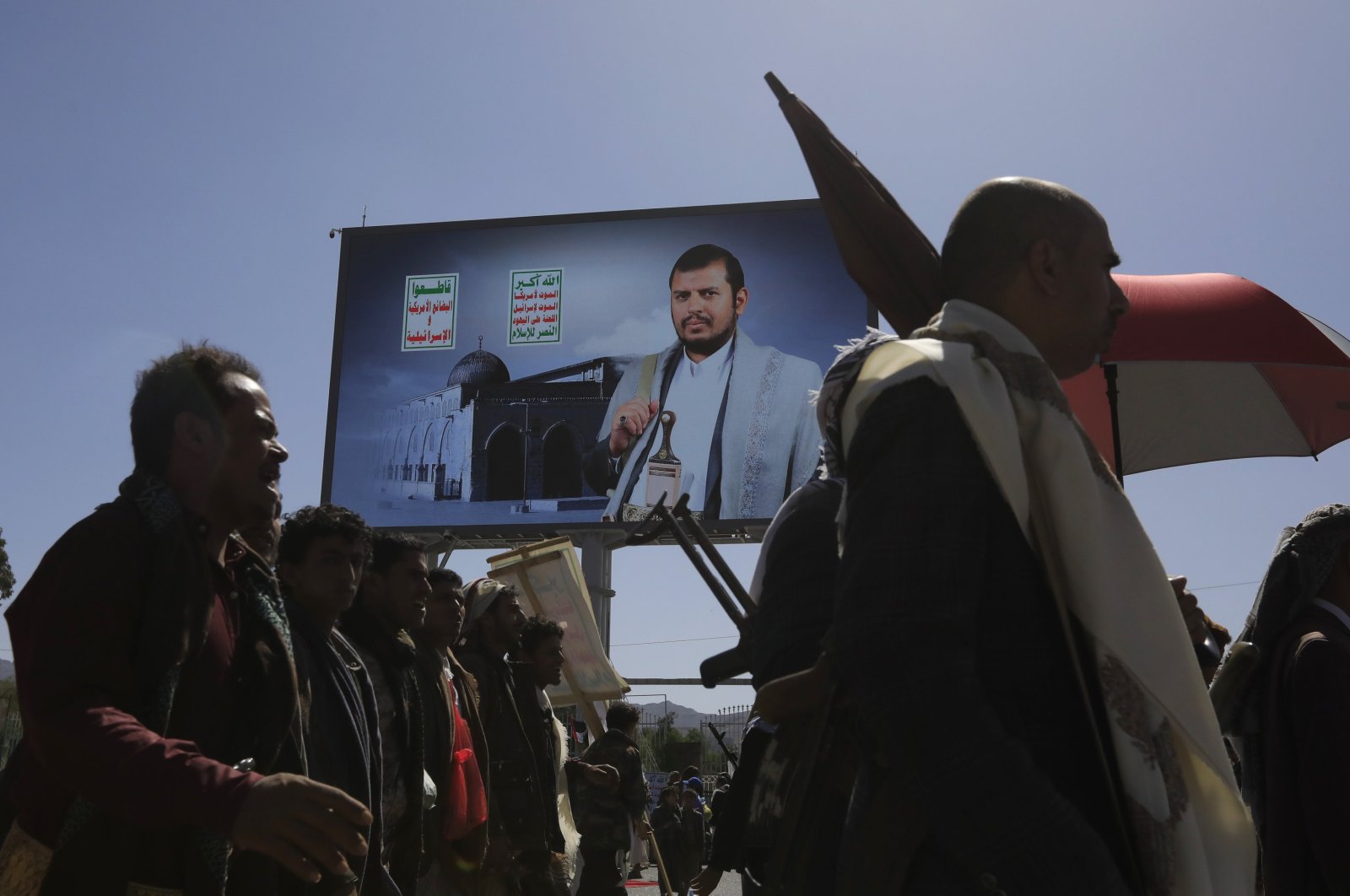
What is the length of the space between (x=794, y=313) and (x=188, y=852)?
22.7m

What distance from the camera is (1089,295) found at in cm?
166

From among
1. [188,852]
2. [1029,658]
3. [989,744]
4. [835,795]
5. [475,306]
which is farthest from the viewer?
[475,306]

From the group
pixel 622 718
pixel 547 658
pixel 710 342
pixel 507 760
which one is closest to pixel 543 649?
pixel 547 658

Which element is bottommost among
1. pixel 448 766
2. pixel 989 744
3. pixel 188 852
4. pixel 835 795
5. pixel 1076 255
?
pixel 448 766

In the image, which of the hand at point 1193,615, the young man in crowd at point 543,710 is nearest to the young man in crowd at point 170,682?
the hand at point 1193,615

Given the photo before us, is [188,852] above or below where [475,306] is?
below

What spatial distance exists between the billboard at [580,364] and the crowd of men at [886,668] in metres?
20.6

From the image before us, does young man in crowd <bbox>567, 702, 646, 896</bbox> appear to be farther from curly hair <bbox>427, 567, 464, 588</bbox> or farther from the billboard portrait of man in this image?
the billboard portrait of man

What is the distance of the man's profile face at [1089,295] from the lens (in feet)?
5.41

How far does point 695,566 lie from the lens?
2.45 meters

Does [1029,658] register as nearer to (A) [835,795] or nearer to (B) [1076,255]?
(A) [835,795]

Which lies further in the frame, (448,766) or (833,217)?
(448,766)

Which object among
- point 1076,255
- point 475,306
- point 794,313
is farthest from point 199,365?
point 475,306

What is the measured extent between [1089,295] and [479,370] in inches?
944
